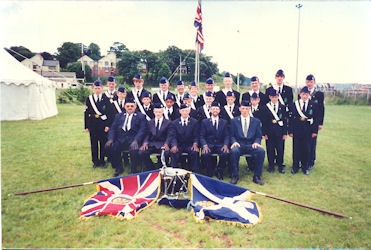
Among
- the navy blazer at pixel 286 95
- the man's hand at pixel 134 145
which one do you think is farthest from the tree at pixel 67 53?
the navy blazer at pixel 286 95

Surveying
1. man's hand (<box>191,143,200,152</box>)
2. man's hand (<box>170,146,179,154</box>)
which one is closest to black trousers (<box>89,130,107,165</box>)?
man's hand (<box>170,146,179,154</box>)

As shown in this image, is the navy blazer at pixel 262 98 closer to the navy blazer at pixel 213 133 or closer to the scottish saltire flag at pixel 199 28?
the navy blazer at pixel 213 133

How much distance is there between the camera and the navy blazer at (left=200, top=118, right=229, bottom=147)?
4.95 meters

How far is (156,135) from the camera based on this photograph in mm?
5059

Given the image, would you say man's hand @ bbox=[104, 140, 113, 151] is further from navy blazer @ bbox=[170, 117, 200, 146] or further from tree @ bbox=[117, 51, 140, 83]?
tree @ bbox=[117, 51, 140, 83]

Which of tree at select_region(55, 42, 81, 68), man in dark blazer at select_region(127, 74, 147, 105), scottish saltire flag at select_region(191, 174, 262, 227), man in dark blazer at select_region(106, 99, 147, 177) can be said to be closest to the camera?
scottish saltire flag at select_region(191, 174, 262, 227)

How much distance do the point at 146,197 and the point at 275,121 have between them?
10.1ft

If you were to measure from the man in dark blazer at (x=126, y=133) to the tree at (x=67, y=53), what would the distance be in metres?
49.9

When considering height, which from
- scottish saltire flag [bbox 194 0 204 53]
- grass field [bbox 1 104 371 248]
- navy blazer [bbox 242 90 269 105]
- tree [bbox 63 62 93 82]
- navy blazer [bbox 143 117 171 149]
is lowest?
grass field [bbox 1 104 371 248]

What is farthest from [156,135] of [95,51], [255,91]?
[95,51]

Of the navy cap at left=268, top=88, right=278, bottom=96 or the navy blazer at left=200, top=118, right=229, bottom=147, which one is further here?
the navy cap at left=268, top=88, right=278, bottom=96

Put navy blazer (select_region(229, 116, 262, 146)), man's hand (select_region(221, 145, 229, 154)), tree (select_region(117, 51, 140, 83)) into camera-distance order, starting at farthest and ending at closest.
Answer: tree (select_region(117, 51, 140, 83)) → navy blazer (select_region(229, 116, 262, 146)) → man's hand (select_region(221, 145, 229, 154))

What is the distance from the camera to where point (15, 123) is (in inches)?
428

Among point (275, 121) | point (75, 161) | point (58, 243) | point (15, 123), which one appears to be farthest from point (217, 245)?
point (15, 123)
